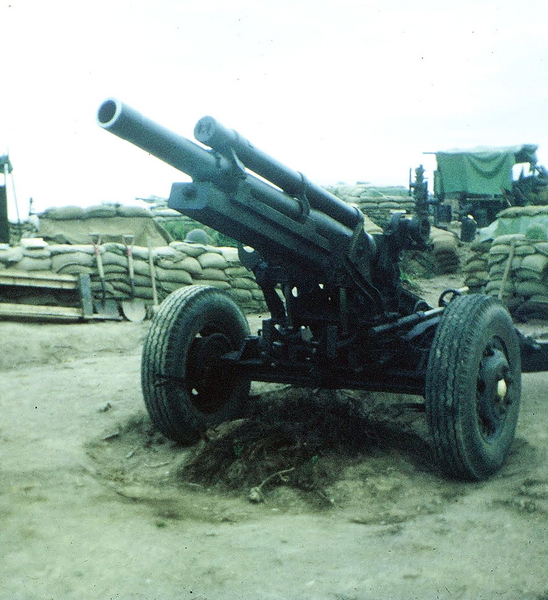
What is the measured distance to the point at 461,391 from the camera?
3605 mm

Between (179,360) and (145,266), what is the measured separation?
6.35 metres

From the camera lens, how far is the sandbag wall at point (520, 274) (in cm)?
1017

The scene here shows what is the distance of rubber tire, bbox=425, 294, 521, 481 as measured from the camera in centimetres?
361

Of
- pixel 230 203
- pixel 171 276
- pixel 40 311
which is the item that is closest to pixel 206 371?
pixel 230 203

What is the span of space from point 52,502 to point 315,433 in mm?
1620

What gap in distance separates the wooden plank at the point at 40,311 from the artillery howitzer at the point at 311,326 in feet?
15.4

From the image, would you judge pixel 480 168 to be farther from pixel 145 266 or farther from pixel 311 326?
pixel 311 326

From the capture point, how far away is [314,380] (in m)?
4.26

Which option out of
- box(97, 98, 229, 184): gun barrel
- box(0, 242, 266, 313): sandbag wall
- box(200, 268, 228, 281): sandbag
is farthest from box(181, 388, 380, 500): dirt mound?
box(200, 268, 228, 281): sandbag

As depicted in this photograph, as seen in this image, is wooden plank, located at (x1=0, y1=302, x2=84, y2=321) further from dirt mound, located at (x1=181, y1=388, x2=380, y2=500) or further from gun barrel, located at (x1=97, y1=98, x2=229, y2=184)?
gun barrel, located at (x1=97, y1=98, x2=229, y2=184)

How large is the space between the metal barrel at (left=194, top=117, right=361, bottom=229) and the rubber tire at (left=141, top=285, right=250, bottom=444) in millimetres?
1037

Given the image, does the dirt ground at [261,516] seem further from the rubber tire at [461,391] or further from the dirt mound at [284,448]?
the rubber tire at [461,391]

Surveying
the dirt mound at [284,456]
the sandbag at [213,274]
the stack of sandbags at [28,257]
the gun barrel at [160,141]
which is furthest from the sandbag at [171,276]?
the gun barrel at [160,141]

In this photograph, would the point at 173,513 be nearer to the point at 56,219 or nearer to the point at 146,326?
the point at 146,326
